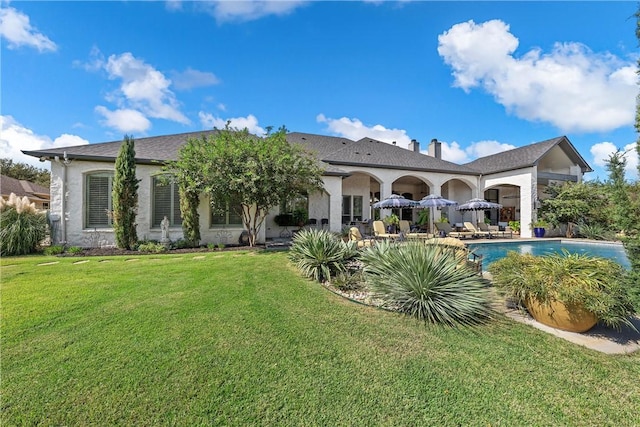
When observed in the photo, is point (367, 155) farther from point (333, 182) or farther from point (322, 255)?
point (322, 255)

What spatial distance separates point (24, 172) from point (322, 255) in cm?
5488

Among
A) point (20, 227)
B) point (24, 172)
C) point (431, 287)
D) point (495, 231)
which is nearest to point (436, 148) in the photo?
point (495, 231)

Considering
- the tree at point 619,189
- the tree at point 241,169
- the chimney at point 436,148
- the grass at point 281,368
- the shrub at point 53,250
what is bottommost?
the grass at point 281,368

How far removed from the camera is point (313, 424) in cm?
241

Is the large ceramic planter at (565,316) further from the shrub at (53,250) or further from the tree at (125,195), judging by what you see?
the shrub at (53,250)

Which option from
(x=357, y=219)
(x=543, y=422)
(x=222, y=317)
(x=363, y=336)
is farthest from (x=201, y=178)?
(x=357, y=219)

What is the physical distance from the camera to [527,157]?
21.2 metres

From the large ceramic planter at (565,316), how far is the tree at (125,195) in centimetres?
1383

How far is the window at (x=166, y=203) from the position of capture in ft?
42.3

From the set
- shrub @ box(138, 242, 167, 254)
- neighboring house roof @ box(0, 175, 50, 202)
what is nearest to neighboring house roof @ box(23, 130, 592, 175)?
shrub @ box(138, 242, 167, 254)

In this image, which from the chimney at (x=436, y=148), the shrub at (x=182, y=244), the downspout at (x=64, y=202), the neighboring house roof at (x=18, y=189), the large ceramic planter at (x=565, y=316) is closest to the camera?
the large ceramic planter at (x=565, y=316)

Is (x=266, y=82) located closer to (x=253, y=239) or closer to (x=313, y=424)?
(x=253, y=239)

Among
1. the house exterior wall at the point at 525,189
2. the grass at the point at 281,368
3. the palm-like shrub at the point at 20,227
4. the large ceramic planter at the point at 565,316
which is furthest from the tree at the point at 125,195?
the house exterior wall at the point at 525,189

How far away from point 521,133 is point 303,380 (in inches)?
1305
